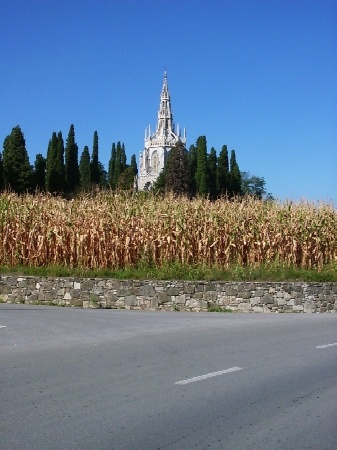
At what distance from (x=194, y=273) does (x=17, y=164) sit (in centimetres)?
4377

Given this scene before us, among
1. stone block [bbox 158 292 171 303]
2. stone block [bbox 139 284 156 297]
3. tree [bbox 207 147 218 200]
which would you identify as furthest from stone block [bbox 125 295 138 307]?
tree [bbox 207 147 218 200]

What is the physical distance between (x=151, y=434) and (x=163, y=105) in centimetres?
14978

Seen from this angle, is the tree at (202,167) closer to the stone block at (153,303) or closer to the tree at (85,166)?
the tree at (85,166)

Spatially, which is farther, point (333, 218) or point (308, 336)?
point (333, 218)

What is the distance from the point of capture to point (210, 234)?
78.0 feet

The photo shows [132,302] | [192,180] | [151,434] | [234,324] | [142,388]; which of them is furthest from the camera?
[192,180]

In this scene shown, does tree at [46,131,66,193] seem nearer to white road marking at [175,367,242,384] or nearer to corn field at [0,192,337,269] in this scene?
corn field at [0,192,337,269]

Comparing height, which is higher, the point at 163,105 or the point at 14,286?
the point at 163,105

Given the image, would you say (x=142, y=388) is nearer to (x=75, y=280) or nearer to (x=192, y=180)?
(x=75, y=280)

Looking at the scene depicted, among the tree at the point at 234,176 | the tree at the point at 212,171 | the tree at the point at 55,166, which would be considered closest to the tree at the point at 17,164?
the tree at the point at 55,166

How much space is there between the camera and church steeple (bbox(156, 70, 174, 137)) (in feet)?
500

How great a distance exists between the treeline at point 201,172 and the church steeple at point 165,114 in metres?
56.8

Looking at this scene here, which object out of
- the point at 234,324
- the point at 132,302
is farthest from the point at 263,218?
the point at 234,324

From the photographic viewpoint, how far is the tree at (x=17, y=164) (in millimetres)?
61000
